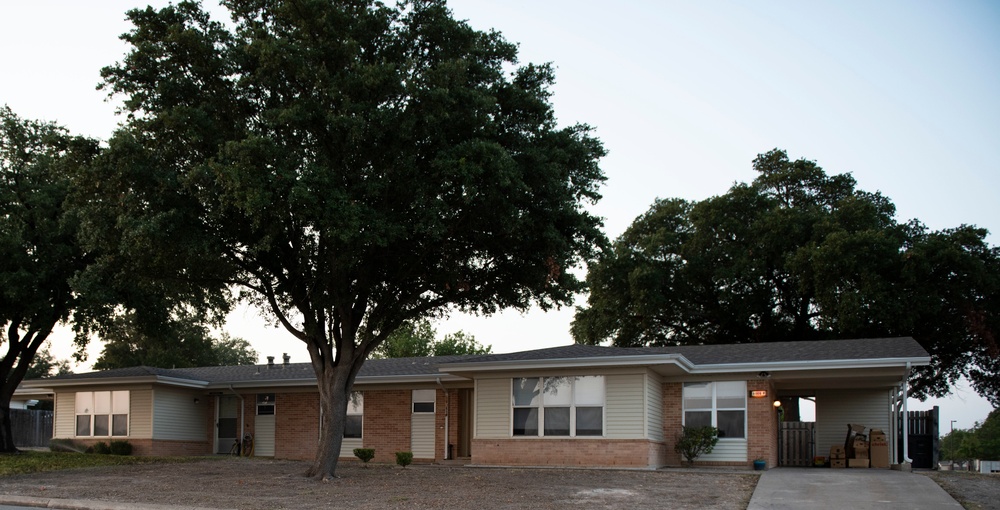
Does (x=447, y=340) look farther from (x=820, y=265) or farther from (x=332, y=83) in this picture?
(x=332, y=83)

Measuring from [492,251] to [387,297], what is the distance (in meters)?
2.46

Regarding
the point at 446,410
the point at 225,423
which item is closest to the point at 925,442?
the point at 446,410

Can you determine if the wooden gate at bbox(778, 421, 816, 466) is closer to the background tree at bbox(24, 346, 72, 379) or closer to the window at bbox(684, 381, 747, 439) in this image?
the window at bbox(684, 381, 747, 439)

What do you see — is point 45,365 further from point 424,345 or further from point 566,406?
point 566,406

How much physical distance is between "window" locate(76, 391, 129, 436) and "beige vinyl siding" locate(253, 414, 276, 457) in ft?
13.7

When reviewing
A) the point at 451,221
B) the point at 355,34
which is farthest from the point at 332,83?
the point at 451,221

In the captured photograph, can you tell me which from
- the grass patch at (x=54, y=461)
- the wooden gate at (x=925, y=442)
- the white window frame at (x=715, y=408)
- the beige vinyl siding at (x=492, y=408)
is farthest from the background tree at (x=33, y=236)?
the wooden gate at (x=925, y=442)

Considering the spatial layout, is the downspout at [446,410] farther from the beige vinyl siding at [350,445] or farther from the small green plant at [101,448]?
the small green plant at [101,448]

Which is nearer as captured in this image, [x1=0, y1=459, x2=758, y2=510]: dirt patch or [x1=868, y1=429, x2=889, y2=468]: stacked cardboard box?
[x1=0, y1=459, x2=758, y2=510]: dirt patch

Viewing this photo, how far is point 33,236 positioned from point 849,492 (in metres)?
20.6

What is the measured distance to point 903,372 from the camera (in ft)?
71.6

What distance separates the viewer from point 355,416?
91.4ft

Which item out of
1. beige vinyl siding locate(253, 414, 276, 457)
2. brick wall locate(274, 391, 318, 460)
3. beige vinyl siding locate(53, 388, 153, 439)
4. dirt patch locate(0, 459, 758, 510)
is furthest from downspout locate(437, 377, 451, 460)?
beige vinyl siding locate(53, 388, 153, 439)

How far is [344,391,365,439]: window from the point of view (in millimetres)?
27703
